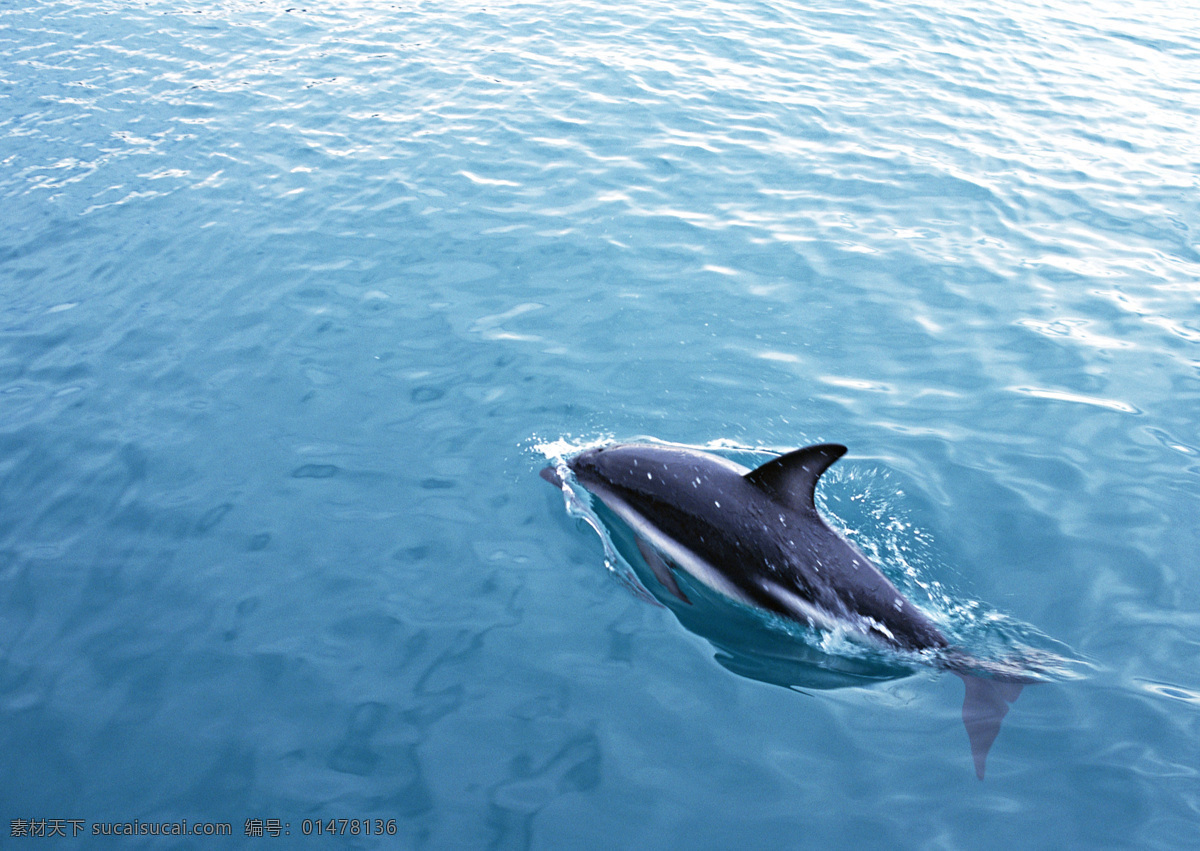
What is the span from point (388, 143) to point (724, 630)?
460 inches

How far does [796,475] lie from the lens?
21.5 ft

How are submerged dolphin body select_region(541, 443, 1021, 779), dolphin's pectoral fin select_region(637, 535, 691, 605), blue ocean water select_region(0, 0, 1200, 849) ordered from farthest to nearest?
dolphin's pectoral fin select_region(637, 535, 691, 605) → submerged dolphin body select_region(541, 443, 1021, 779) → blue ocean water select_region(0, 0, 1200, 849)

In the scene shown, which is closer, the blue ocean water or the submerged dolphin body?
the blue ocean water

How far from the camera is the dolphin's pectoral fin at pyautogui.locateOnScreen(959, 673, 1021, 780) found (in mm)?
5641

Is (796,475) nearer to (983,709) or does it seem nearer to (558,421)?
(983,709)

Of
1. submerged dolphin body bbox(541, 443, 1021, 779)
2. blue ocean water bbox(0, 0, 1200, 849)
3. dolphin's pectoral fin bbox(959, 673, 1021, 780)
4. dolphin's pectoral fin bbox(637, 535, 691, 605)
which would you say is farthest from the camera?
dolphin's pectoral fin bbox(637, 535, 691, 605)

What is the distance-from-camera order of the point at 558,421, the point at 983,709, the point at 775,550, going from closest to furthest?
the point at 983,709 < the point at 775,550 < the point at 558,421

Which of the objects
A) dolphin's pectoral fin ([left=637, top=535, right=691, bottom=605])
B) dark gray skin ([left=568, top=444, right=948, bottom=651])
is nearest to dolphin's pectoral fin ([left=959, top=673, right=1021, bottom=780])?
dark gray skin ([left=568, top=444, right=948, bottom=651])

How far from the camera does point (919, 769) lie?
5781mm

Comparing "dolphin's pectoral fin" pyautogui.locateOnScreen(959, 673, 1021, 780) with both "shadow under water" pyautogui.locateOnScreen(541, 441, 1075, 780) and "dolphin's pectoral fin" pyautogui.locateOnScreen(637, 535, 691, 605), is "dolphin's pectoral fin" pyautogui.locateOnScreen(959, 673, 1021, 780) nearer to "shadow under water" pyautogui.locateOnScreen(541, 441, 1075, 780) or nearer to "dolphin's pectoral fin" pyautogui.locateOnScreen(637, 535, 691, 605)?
"shadow under water" pyautogui.locateOnScreen(541, 441, 1075, 780)

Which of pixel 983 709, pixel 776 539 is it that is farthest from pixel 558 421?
pixel 983 709

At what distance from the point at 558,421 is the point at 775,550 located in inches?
124

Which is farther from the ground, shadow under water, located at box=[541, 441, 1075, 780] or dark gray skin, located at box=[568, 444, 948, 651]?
dark gray skin, located at box=[568, 444, 948, 651]

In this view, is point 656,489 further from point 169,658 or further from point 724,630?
point 169,658
